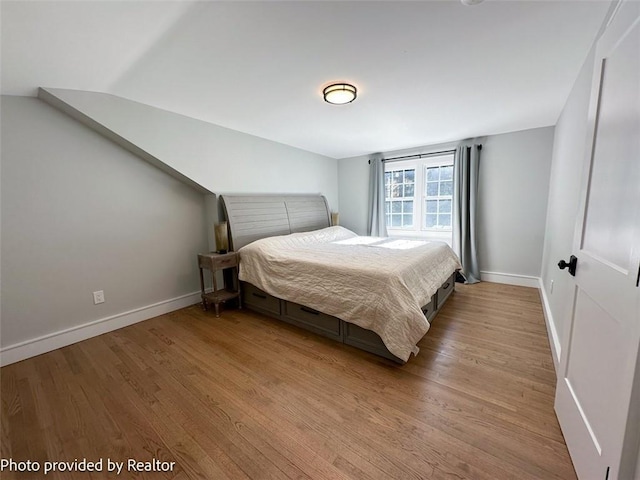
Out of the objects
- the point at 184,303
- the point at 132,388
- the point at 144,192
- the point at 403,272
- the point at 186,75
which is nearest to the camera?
the point at 132,388

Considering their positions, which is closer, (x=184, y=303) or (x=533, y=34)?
(x=533, y=34)

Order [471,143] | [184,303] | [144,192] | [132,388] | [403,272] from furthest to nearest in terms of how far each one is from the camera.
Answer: [471,143]
[184,303]
[144,192]
[403,272]
[132,388]

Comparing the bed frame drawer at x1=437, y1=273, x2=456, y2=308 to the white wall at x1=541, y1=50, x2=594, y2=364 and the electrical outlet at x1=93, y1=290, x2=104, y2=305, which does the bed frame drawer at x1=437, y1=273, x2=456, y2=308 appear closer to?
the white wall at x1=541, y1=50, x2=594, y2=364

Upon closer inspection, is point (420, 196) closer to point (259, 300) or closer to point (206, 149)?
point (259, 300)

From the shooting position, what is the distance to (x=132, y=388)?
→ 1703 mm

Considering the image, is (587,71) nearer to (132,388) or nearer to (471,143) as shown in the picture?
(471,143)

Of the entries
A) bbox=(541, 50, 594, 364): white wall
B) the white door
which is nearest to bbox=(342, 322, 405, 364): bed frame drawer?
the white door

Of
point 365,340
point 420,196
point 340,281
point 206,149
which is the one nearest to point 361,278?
point 340,281

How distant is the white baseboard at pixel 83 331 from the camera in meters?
2.00

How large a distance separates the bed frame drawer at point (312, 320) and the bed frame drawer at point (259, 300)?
0.13m

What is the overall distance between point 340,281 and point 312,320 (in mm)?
566

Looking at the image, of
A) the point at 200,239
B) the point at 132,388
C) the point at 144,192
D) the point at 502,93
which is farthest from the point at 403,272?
the point at 144,192

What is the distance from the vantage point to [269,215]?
354 cm

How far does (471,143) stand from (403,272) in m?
2.86
